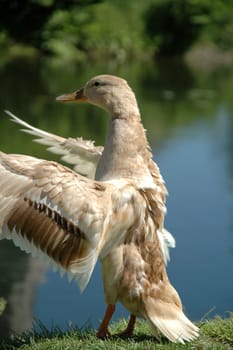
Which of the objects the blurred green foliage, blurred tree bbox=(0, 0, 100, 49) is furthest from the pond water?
blurred tree bbox=(0, 0, 100, 49)

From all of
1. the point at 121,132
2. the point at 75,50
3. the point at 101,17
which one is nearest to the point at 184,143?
the point at 121,132

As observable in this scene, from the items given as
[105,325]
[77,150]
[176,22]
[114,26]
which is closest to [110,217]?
[105,325]

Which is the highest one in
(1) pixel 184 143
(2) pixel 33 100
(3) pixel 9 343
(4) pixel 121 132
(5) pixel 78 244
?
(2) pixel 33 100

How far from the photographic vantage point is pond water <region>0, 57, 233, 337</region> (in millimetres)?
6379

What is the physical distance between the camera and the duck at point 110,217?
3785mm

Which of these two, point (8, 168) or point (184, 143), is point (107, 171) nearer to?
point (8, 168)

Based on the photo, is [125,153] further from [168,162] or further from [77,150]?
[168,162]

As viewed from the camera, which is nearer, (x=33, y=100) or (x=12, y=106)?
(x=12, y=106)

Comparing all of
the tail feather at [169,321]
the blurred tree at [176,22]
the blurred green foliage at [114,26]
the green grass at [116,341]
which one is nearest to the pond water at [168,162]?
the green grass at [116,341]

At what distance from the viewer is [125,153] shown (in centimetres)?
411

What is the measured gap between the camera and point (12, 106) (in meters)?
16.1

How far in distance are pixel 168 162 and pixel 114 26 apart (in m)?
16.7

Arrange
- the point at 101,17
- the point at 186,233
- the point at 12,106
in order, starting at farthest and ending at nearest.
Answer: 1. the point at 101,17
2. the point at 12,106
3. the point at 186,233

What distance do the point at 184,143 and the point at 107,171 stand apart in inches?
389
